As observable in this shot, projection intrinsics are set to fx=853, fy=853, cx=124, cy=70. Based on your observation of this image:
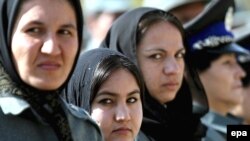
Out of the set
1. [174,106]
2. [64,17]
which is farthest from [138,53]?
[64,17]

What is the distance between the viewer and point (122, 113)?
13.5 feet

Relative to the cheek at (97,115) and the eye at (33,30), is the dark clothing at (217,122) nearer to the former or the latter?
the cheek at (97,115)

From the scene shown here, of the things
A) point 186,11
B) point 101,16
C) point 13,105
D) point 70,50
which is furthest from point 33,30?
point 101,16

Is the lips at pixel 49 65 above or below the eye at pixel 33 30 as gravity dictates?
below

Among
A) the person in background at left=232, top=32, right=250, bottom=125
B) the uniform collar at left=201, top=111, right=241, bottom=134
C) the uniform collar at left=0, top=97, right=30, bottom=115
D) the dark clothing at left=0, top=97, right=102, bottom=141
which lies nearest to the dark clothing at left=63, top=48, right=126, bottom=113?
the dark clothing at left=0, top=97, right=102, bottom=141

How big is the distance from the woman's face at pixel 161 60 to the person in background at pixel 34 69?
127 cm

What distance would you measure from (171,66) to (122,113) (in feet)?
2.70

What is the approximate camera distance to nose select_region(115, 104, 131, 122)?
13.5 feet

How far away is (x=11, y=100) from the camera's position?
3.48 metres

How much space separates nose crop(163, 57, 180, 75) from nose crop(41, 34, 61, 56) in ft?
4.57

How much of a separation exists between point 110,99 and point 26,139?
0.82 m

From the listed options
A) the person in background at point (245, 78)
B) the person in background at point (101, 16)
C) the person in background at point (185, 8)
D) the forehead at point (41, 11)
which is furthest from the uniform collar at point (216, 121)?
the forehead at point (41, 11)

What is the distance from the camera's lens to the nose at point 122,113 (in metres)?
4.11

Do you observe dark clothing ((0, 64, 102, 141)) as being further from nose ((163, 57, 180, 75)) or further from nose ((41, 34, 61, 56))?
nose ((163, 57, 180, 75))
